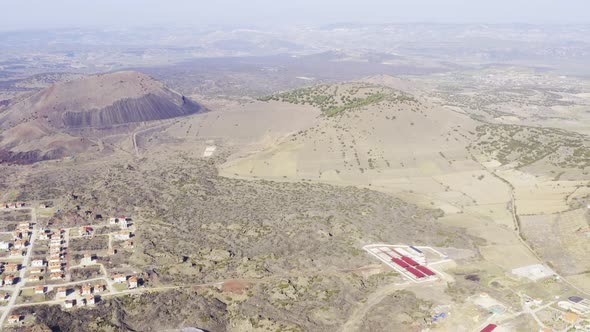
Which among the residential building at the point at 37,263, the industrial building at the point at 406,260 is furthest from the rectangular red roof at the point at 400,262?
the residential building at the point at 37,263

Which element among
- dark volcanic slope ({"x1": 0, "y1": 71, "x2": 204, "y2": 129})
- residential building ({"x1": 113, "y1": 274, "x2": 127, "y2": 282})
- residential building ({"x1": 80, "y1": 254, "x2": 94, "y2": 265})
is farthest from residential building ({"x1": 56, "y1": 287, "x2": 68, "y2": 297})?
dark volcanic slope ({"x1": 0, "y1": 71, "x2": 204, "y2": 129})

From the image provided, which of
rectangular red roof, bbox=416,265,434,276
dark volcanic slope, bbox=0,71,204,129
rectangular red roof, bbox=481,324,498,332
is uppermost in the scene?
dark volcanic slope, bbox=0,71,204,129

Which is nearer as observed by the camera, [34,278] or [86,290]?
[86,290]

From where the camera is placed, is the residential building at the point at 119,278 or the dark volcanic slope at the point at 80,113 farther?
the dark volcanic slope at the point at 80,113

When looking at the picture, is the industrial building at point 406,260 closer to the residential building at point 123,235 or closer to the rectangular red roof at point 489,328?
the rectangular red roof at point 489,328

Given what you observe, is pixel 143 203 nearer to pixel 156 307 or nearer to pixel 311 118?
pixel 156 307

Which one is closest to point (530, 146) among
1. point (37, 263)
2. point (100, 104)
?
point (37, 263)

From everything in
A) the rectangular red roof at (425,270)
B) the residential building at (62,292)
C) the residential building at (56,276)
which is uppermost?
the residential building at (56,276)

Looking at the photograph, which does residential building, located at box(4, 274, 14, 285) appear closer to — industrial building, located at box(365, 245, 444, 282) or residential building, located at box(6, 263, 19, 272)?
residential building, located at box(6, 263, 19, 272)

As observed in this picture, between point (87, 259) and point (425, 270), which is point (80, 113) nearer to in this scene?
point (87, 259)
